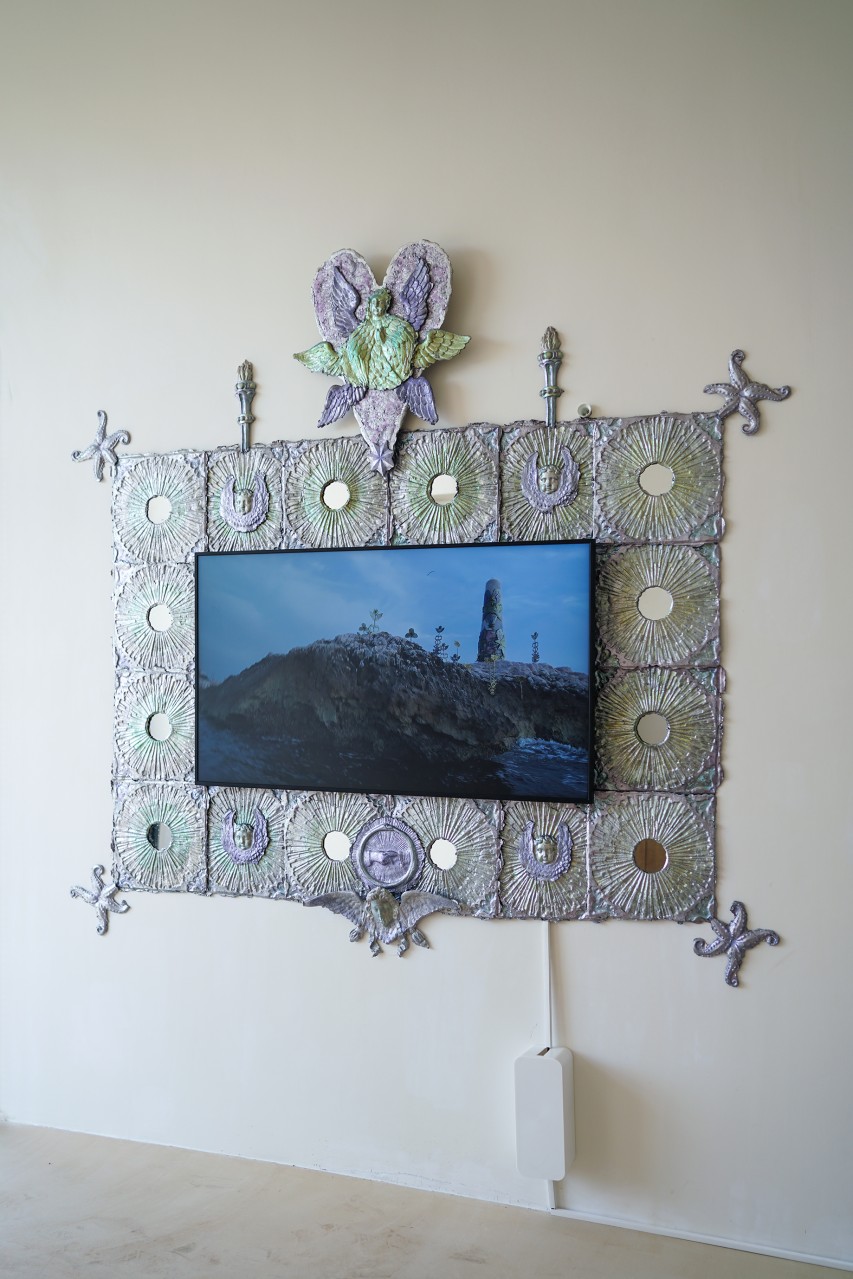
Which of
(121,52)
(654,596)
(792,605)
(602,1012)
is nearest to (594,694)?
(654,596)

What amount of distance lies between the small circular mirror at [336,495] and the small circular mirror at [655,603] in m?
0.82

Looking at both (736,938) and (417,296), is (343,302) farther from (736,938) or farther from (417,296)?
(736,938)

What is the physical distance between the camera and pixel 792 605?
2531 millimetres

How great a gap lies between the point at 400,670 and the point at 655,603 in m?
0.66

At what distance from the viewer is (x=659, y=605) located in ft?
8.55

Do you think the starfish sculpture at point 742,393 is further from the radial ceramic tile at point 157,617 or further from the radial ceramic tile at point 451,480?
the radial ceramic tile at point 157,617

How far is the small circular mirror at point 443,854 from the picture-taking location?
276 cm

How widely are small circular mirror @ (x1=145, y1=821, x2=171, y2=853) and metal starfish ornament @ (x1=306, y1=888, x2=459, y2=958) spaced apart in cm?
55

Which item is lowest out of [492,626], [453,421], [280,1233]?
[280,1233]

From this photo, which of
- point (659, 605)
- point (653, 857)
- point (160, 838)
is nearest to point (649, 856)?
point (653, 857)

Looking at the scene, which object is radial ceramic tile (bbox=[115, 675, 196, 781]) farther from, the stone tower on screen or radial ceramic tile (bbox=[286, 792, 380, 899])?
the stone tower on screen

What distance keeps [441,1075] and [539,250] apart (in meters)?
2.12

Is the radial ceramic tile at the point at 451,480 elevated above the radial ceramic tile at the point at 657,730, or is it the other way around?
the radial ceramic tile at the point at 451,480

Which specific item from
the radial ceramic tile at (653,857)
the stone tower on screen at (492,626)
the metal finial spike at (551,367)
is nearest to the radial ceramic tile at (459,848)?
the radial ceramic tile at (653,857)
